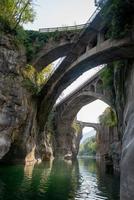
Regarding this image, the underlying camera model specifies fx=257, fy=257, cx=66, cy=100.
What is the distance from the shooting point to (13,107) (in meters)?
24.1


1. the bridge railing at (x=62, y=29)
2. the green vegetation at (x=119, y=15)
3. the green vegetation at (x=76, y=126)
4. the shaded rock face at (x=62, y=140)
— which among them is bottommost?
the shaded rock face at (x=62, y=140)

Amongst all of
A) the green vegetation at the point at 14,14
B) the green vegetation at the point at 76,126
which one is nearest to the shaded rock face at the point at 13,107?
the green vegetation at the point at 14,14

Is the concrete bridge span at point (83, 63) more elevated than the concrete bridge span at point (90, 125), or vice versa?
the concrete bridge span at point (83, 63)

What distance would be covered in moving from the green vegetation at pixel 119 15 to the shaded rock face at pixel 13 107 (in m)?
10.8

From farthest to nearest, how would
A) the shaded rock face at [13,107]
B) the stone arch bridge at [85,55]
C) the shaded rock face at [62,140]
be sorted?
1. the shaded rock face at [62,140]
2. the shaded rock face at [13,107]
3. the stone arch bridge at [85,55]

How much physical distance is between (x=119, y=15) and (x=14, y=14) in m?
16.9

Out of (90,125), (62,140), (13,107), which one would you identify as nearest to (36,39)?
(13,107)

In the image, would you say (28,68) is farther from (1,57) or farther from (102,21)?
(102,21)

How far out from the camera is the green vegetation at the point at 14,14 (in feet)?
84.8

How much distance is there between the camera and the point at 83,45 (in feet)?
78.9

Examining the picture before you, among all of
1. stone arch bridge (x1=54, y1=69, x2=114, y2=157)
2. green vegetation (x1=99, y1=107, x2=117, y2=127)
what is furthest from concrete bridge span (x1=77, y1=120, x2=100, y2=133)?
green vegetation (x1=99, y1=107, x2=117, y2=127)

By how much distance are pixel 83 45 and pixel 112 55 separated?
166 inches

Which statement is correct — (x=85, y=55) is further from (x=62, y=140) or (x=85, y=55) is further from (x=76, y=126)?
(x=76, y=126)

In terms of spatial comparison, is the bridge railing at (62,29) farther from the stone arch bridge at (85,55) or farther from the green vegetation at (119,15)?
the green vegetation at (119,15)
